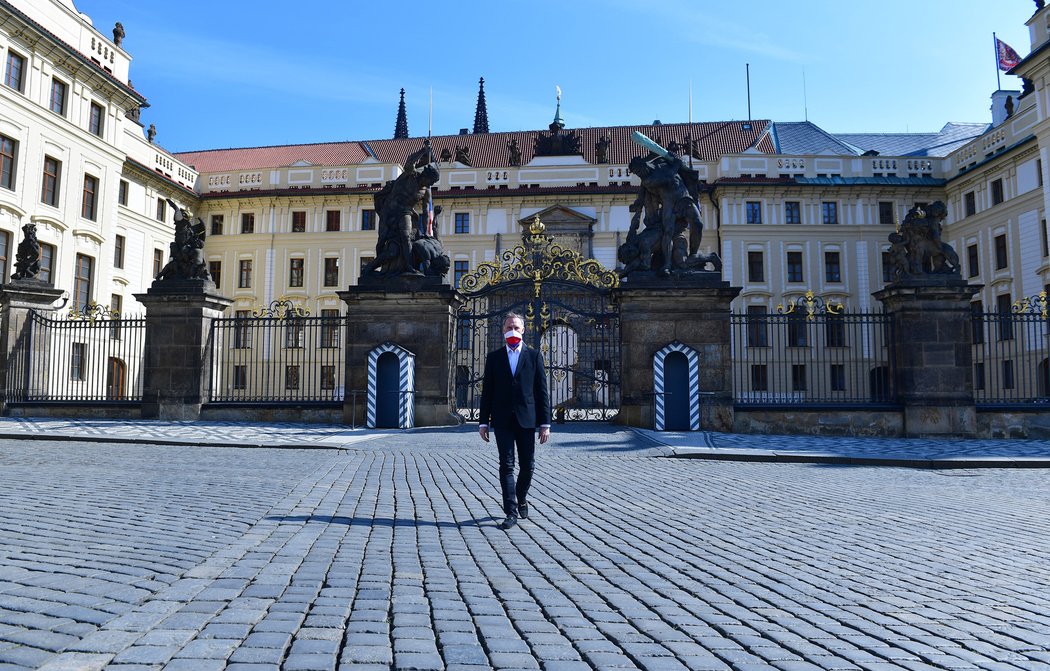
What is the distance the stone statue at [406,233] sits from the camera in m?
18.6

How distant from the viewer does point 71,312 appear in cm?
2036

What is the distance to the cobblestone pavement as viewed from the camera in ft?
10.7

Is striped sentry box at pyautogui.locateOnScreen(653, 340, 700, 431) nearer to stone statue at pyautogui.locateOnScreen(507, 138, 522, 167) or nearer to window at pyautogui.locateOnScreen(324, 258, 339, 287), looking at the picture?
window at pyautogui.locateOnScreen(324, 258, 339, 287)

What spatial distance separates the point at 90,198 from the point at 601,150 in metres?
30.1

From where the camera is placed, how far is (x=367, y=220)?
48812mm

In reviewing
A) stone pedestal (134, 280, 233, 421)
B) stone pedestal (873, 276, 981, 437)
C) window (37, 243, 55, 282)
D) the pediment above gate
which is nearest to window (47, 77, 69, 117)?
window (37, 243, 55, 282)

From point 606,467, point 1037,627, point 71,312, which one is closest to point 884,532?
point 1037,627

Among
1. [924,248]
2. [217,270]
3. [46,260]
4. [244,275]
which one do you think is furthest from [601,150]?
[924,248]

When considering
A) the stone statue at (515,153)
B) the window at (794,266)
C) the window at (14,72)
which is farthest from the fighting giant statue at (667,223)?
the stone statue at (515,153)

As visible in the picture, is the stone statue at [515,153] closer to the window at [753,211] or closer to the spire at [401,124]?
the window at [753,211]

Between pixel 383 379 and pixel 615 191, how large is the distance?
30772 mm

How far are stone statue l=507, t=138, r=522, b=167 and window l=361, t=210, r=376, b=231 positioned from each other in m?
9.62

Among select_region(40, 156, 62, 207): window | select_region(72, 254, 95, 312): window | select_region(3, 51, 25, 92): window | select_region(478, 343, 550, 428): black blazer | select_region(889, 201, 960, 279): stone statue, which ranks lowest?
select_region(478, 343, 550, 428): black blazer

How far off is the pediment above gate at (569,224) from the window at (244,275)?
17.0 m
